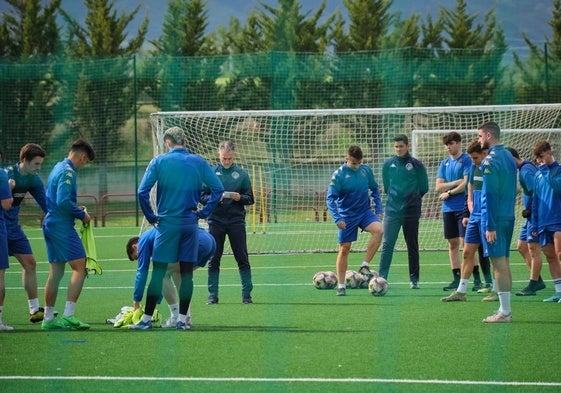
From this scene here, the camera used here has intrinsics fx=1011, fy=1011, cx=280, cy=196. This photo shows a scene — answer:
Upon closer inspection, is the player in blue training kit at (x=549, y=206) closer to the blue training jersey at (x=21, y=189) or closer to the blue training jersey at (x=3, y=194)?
the blue training jersey at (x=21, y=189)

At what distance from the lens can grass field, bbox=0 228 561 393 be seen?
741 centimetres

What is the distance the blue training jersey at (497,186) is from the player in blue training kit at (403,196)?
3.34m

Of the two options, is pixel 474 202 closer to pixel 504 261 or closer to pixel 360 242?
pixel 504 261

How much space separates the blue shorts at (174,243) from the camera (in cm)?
977

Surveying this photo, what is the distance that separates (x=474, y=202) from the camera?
11.8 meters

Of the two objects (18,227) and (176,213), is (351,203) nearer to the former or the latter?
(176,213)

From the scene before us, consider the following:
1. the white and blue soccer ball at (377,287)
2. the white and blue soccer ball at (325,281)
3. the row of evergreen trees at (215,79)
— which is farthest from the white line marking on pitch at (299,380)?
the row of evergreen trees at (215,79)

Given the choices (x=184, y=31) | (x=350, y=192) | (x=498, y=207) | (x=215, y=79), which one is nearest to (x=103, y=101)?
(x=215, y=79)

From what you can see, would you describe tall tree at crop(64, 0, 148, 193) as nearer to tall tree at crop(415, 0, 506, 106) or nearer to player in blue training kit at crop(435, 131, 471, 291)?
tall tree at crop(415, 0, 506, 106)

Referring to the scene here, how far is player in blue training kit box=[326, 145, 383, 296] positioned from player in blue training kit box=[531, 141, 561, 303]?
7.18ft

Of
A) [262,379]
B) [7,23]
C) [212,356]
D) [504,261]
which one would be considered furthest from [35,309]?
[7,23]

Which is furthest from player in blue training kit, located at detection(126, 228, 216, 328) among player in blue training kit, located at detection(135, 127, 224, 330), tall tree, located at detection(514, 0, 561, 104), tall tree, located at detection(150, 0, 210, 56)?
tall tree, located at detection(150, 0, 210, 56)

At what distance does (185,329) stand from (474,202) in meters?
3.85

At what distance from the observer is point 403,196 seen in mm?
13531
